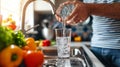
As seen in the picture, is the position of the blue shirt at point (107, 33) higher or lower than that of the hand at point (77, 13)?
lower

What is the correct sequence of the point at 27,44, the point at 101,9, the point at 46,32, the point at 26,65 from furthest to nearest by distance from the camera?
the point at 46,32 < the point at 101,9 < the point at 27,44 < the point at 26,65

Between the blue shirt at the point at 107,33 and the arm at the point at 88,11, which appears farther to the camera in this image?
the blue shirt at the point at 107,33

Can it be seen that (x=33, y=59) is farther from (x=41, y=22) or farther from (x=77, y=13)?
(x=41, y=22)

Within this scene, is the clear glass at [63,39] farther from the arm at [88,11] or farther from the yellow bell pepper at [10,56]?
the yellow bell pepper at [10,56]

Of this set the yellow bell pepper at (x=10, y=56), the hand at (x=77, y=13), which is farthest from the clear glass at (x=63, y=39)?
the yellow bell pepper at (x=10, y=56)

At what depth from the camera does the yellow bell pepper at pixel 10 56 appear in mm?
679

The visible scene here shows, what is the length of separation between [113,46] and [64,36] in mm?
364

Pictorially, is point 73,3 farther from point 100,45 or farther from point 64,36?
point 100,45

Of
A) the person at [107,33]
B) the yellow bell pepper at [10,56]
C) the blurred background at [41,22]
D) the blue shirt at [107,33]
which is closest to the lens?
the yellow bell pepper at [10,56]

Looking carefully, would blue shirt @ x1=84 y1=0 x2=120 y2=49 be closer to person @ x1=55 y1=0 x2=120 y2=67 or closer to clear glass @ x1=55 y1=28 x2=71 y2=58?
person @ x1=55 y1=0 x2=120 y2=67

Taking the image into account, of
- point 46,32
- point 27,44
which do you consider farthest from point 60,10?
point 46,32

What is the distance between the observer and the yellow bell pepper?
68 centimetres

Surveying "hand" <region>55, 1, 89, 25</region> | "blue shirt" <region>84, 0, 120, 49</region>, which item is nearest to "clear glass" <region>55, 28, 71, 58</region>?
"hand" <region>55, 1, 89, 25</region>

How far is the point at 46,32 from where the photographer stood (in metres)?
2.89
